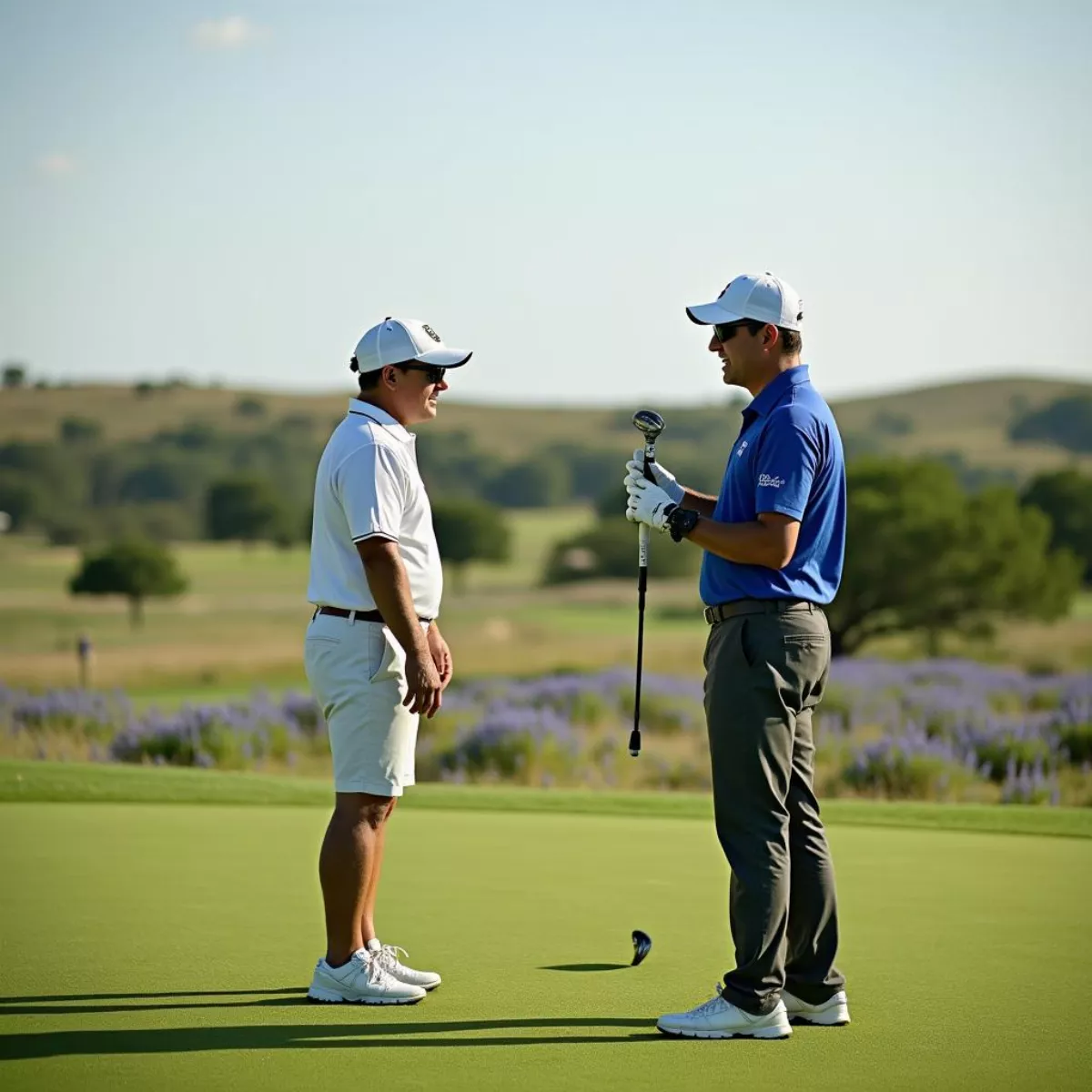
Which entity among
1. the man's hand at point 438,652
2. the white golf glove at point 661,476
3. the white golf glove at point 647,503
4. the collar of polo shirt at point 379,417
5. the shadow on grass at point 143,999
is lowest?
the shadow on grass at point 143,999

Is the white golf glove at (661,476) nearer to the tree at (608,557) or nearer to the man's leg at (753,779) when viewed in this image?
the man's leg at (753,779)

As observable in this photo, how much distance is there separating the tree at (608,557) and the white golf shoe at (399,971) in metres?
57.0

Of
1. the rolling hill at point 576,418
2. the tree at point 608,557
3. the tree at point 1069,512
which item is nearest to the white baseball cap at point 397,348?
the tree at point 1069,512

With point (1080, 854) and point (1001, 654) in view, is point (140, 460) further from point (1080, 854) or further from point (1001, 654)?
point (1080, 854)

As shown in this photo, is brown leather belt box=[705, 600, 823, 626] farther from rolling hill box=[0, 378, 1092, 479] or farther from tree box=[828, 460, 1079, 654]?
rolling hill box=[0, 378, 1092, 479]

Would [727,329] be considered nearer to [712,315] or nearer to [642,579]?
[712,315]

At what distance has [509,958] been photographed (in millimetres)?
5598

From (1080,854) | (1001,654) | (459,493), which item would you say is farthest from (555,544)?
(1080,854)

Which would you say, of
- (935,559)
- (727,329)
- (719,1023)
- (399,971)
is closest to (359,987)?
(399,971)

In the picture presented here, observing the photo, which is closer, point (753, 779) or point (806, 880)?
point (753, 779)

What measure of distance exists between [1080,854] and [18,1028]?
15.8 ft

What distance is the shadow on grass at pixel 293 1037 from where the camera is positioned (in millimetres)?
4480

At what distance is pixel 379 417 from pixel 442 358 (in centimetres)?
26

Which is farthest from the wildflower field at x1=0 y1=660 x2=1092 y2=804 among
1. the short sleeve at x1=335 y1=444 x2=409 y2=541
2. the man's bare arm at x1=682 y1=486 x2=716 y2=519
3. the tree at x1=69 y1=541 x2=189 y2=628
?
the tree at x1=69 y1=541 x2=189 y2=628
